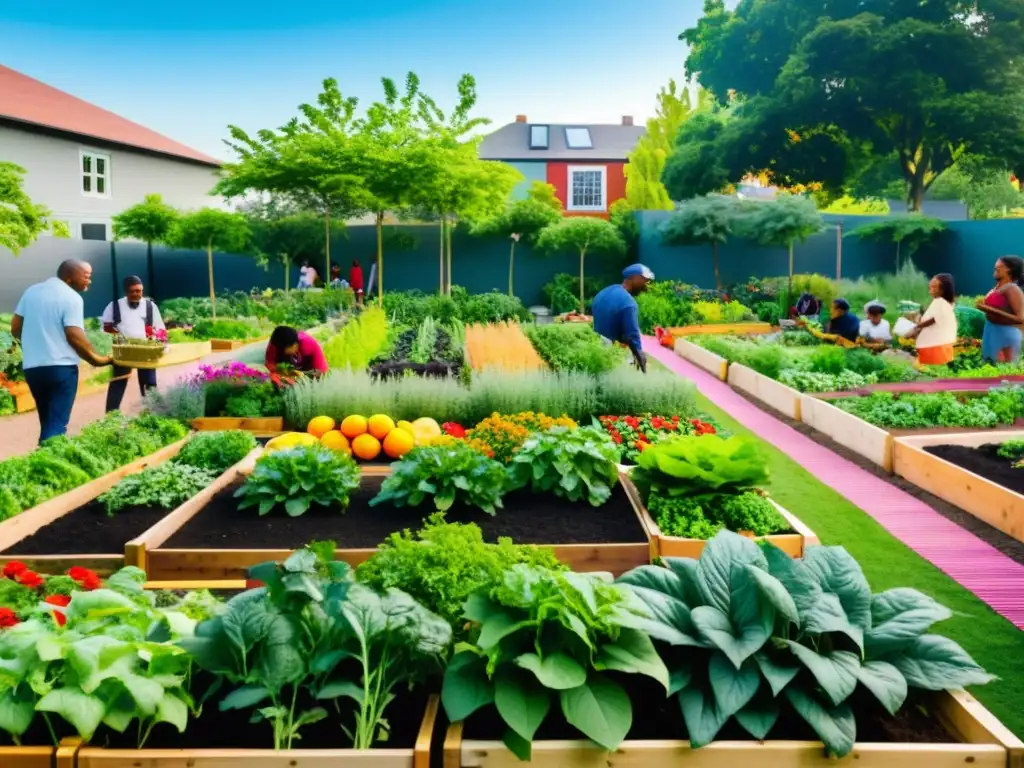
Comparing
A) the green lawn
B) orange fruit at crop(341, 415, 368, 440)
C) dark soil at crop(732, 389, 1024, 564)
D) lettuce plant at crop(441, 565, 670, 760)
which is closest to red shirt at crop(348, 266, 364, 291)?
dark soil at crop(732, 389, 1024, 564)

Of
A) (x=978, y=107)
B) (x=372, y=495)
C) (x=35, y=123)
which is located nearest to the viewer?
(x=372, y=495)

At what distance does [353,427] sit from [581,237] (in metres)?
18.2

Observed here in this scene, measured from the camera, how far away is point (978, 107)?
1001 inches

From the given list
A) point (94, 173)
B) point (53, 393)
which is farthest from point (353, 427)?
point (94, 173)

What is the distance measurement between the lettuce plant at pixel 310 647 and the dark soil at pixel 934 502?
3.99m

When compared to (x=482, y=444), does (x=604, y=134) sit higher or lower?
higher

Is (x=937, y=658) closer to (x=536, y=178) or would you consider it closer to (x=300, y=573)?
(x=300, y=573)

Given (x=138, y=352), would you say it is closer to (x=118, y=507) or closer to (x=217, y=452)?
(x=217, y=452)

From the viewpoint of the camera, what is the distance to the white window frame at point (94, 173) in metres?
24.9

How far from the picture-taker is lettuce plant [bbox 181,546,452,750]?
2510 millimetres

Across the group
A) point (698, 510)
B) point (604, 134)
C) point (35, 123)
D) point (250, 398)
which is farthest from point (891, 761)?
point (604, 134)

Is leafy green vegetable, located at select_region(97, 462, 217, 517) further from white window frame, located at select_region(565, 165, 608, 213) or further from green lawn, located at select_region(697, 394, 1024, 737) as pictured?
white window frame, located at select_region(565, 165, 608, 213)

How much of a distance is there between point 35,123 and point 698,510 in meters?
22.6

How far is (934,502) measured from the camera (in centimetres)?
630
